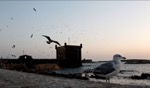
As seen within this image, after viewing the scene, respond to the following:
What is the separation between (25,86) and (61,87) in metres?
1.45

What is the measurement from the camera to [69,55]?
9125cm

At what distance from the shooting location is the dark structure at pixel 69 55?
9106 centimetres

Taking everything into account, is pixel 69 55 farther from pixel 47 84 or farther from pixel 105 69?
pixel 105 69

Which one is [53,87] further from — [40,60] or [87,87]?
[40,60]

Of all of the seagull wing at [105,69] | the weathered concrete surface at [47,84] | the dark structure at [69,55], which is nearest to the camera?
the weathered concrete surface at [47,84]

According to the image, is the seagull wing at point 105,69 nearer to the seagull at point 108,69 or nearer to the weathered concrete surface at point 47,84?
the seagull at point 108,69

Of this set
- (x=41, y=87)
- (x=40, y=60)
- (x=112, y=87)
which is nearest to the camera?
(x=41, y=87)

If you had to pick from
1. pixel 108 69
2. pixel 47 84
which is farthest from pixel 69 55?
pixel 108 69

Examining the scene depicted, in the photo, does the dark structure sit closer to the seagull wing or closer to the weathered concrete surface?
the weathered concrete surface

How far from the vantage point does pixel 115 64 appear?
13.5 metres

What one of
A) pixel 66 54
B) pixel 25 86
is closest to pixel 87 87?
pixel 25 86

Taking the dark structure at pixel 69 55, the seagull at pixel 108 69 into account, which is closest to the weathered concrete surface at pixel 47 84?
the seagull at pixel 108 69

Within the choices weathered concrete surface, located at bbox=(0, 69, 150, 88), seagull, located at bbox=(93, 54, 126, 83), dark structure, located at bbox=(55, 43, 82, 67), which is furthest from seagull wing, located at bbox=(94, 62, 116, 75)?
dark structure, located at bbox=(55, 43, 82, 67)

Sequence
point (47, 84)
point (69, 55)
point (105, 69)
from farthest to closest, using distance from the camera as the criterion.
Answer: point (69, 55) < point (47, 84) < point (105, 69)
